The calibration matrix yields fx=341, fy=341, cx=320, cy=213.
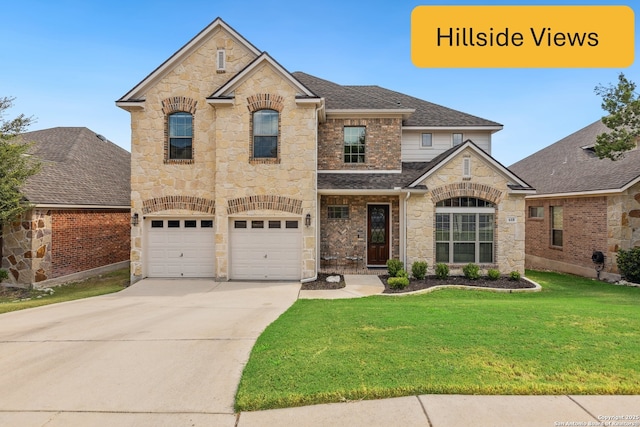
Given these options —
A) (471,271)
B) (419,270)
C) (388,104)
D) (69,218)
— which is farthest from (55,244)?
(471,271)

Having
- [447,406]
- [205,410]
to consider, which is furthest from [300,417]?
[447,406]

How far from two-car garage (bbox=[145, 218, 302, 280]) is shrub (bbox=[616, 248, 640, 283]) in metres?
12.4

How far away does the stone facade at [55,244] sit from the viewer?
40.9 feet

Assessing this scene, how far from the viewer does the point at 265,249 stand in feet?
41.3

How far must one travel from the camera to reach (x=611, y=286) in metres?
12.6

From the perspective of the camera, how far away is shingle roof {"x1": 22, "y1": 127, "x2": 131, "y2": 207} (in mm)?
13648

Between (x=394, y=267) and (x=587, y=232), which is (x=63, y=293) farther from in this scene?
(x=587, y=232)

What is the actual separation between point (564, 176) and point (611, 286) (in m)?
7.06

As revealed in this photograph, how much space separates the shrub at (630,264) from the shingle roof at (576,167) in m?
2.56

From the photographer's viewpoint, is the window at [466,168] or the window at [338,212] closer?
the window at [466,168]

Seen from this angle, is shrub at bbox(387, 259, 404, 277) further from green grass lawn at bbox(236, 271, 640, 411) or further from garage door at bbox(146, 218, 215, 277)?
garage door at bbox(146, 218, 215, 277)

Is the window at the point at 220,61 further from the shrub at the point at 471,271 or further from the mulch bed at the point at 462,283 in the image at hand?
the shrub at the point at 471,271

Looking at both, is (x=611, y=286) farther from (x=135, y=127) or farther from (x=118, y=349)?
(x=135, y=127)

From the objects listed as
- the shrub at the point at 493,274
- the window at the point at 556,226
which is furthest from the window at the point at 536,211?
the shrub at the point at 493,274
